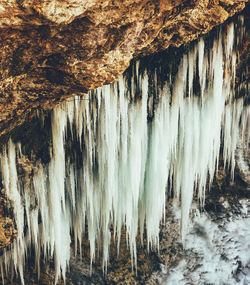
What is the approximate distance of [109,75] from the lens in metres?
1.92

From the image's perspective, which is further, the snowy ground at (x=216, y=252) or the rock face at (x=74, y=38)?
the snowy ground at (x=216, y=252)

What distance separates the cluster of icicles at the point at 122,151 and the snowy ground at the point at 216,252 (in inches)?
31.4

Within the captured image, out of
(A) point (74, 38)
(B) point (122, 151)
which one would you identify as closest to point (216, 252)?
(B) point (122, 151)

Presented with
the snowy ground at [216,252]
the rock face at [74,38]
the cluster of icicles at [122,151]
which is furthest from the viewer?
the snowy ground at [216,252]

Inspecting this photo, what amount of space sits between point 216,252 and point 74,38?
3.53 metres

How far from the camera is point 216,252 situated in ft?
13.7

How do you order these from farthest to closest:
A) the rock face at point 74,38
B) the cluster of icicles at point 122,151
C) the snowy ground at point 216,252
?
the snowy ground at point 216,252 → the cluster of icicles at point 122,151 → the rock face at point 74,38

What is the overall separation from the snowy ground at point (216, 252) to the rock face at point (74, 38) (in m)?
2.93

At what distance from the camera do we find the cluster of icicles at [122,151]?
253cm

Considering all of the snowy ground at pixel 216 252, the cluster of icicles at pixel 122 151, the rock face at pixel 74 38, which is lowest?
the snowy ground at pixel 216 252

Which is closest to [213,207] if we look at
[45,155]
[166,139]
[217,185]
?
[217,185]

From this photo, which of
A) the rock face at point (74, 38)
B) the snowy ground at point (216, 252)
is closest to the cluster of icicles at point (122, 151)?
the rock face at point (74, 38)

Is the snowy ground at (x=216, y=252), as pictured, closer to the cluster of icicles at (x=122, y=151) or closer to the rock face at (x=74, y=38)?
the cluster of icicles at (x=122, y=151)

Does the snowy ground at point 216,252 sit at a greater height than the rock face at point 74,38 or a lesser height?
lesser
